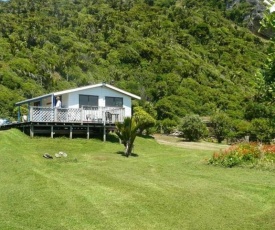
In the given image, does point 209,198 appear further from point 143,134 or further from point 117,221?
point 143,134

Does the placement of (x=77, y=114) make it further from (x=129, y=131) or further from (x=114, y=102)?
(x=129, y=131)

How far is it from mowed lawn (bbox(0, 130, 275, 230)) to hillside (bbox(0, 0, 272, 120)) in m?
28.5

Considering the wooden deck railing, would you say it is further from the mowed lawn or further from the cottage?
the mowed lawn

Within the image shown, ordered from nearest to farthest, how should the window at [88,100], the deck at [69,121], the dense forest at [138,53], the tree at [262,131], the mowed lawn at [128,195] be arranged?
the mowed lawn at [128,195] < the deck at [69,121] < the window at [88,100] < the tree at [262,131] < the dense forest at [138,53]

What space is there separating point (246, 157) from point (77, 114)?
12311 mm

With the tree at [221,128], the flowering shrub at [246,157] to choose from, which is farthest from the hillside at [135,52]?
the flowering shrub at [246,157]

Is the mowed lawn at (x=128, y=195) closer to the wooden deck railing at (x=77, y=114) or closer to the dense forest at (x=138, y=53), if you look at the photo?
the wooden deck railing at (x=77, y=114)

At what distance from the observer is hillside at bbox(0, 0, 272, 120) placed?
185ft

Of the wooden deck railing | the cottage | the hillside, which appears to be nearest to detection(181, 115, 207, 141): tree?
the cottage

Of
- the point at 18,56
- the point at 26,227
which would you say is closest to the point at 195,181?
the point at 26,227

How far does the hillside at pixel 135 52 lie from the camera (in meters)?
56.4

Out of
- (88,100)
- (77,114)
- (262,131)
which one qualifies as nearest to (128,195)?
(77,114)

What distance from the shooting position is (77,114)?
90.8ft

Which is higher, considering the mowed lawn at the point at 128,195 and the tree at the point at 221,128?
the tree at the point at 221,128
